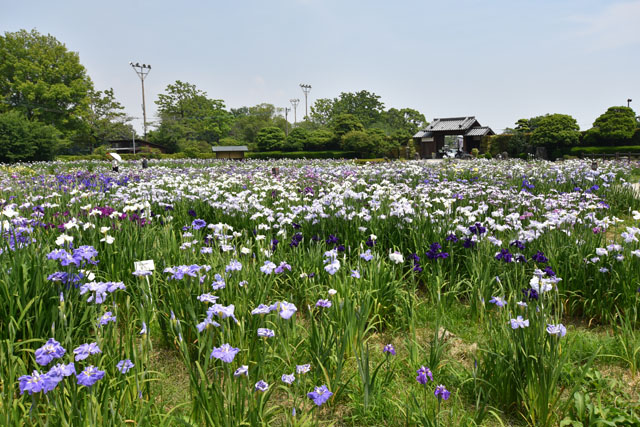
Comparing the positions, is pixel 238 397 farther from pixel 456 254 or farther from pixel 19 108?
pixel 19 108

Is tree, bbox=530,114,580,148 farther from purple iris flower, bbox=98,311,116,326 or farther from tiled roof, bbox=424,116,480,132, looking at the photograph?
purple iris flower, bbox=98,311,116,326

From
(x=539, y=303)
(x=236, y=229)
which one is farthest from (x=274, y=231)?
(x=539, y=303)

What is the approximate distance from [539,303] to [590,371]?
62cm

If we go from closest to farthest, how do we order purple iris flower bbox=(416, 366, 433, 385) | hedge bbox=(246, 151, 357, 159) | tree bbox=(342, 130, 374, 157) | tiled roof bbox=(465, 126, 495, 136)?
purple iris flower bbox=(416, 366, 433, 385) < tree bbox=(342, 130, 374, 157) < hedge bbox=(246, 151, 357, 159) < tiled roof bbox=(465, 126, 495, 136)

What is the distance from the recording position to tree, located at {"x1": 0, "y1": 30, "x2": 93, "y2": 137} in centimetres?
4119

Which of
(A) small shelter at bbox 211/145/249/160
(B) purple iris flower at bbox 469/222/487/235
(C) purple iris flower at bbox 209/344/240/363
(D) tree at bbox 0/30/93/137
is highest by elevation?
(D) tree at bbox 0/30/93/137

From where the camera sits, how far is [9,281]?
254 cm

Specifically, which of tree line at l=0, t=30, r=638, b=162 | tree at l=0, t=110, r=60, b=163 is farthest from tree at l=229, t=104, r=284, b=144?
tree at l=0, t=110, r=60, b=163

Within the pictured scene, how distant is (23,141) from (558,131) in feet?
129

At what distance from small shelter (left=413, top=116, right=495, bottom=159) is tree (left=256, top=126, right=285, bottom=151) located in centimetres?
1701

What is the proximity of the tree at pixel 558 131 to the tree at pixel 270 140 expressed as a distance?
23.7 m

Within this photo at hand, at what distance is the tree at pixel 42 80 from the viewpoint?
41.2m

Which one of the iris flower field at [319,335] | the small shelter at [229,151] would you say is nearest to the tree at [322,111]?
the small shelter at [229,151]

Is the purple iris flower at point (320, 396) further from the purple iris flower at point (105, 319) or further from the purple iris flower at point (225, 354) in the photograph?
the purple iris flower at point (105, 319)
